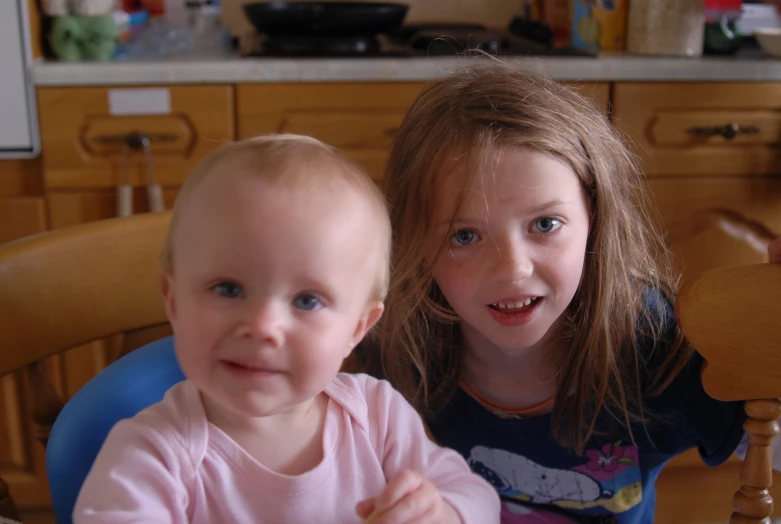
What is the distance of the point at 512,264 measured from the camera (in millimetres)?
777

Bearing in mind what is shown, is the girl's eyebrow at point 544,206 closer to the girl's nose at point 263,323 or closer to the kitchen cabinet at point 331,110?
the girl's nose at point 263,323

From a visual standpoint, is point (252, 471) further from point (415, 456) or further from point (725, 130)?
point (725, 130)

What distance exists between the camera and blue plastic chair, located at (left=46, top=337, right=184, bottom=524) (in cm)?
71

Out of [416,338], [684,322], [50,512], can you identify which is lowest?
[50,512]

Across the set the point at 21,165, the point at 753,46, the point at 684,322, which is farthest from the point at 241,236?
the point at 753,46

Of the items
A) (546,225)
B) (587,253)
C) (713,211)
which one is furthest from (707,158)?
(546,225)

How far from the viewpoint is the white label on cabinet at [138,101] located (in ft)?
5.40

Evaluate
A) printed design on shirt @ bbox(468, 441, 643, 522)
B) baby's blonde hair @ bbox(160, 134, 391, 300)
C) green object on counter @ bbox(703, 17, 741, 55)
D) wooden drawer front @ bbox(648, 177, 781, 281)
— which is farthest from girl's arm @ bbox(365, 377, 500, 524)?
green object on counter @ bbox(703, 17, 741, 55)

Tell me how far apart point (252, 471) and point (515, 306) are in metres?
0.31

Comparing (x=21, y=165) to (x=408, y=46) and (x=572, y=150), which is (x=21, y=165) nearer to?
(x=408, y=46)

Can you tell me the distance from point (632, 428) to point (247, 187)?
0.58 meters

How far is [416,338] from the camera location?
3.19ft

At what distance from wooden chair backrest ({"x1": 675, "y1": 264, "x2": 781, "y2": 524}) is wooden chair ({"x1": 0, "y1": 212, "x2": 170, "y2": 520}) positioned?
55cm

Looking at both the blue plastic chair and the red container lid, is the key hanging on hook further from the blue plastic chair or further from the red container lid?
the red container lid
